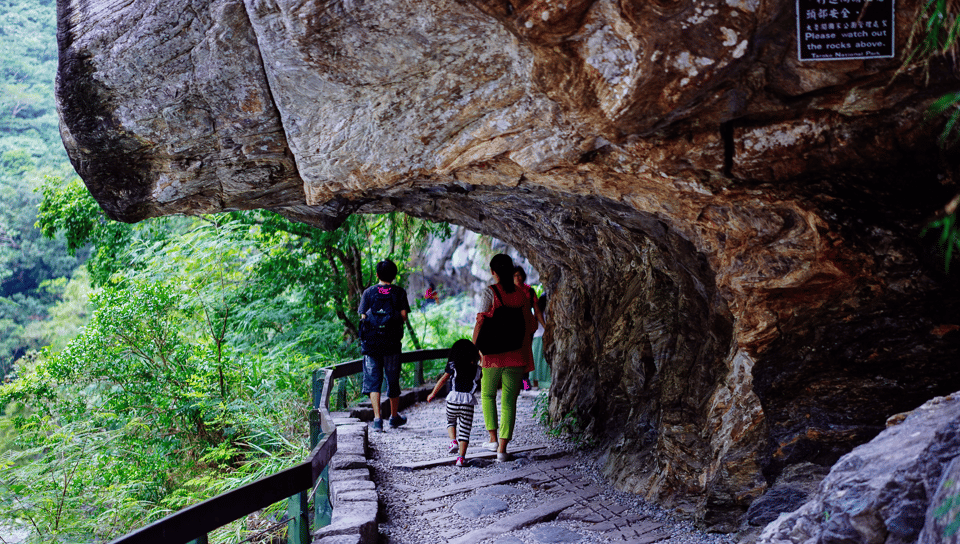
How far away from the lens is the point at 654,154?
4016mm

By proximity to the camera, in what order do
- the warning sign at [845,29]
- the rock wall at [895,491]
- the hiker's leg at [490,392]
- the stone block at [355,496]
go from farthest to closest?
the hiker's leg at [490,392] → the stone block at [355,496] → the warning sign at [845,29] → the rock wall at [895,491]

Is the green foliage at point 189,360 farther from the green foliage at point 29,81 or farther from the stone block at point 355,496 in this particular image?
the green foliage at point 29,81

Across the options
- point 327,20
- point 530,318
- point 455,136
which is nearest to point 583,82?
point 455,136

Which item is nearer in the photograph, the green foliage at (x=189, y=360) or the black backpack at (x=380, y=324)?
the black backpack at (x=380, y=324)

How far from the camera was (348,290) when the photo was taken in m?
11.4

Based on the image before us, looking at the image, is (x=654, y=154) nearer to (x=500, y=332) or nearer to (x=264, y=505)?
(x=500, y=332)

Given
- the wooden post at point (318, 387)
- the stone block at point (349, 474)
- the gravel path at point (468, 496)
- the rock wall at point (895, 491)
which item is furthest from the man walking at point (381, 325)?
the rock wall at point (895, 491)

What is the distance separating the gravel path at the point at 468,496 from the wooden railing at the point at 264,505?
32.0 inches

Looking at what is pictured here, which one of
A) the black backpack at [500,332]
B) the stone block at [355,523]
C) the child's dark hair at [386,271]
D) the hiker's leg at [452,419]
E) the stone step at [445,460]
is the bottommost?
the stone step at [445,460]

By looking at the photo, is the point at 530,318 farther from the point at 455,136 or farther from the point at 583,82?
the point at 583,82

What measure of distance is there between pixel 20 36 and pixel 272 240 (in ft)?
154

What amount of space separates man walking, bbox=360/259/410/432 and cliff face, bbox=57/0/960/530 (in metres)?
1.46

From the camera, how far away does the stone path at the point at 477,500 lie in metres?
4.53

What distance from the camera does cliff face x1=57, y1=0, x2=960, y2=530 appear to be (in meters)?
3.47
